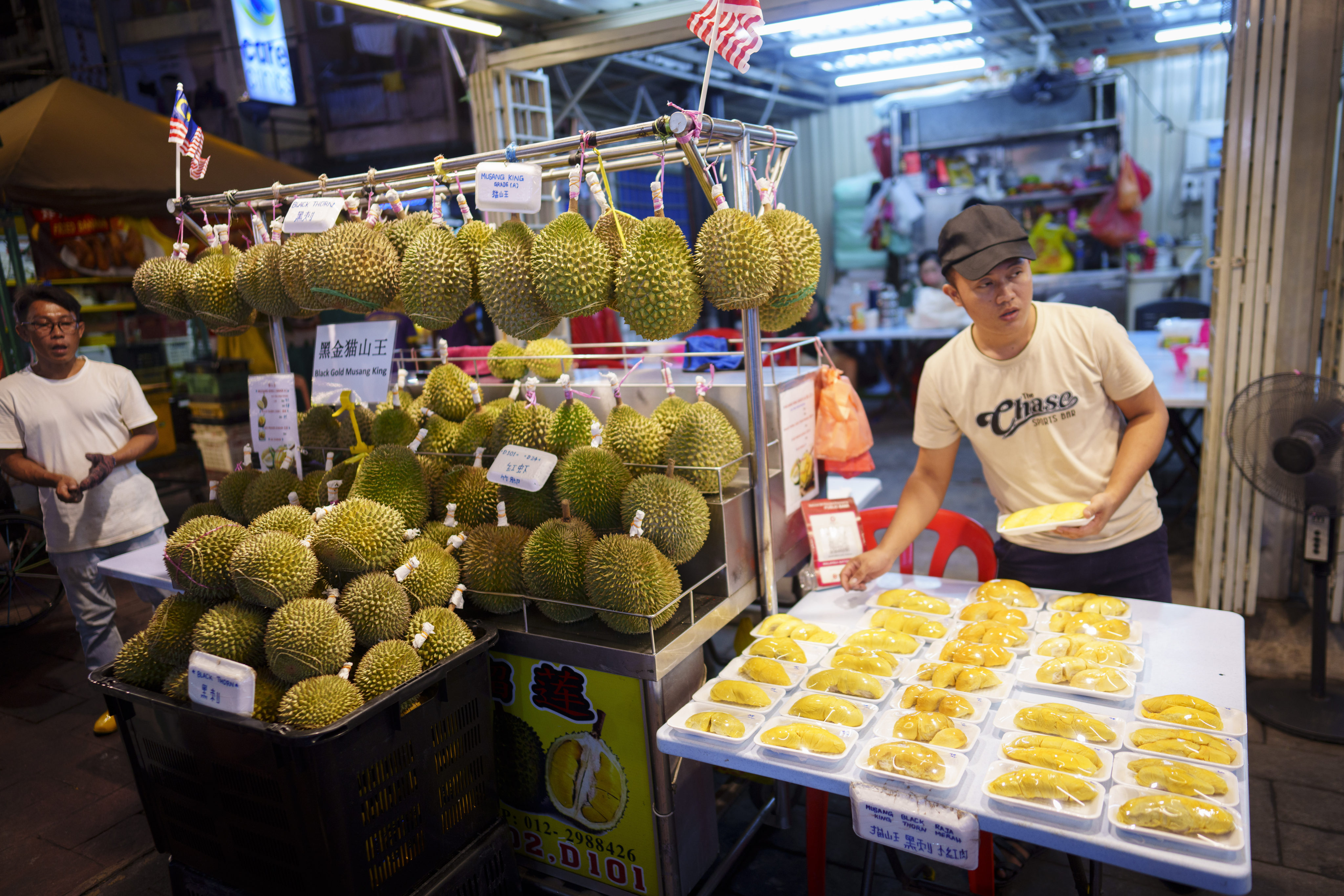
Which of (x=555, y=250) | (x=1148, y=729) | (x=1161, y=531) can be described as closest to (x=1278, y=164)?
(x=1161, y=531)

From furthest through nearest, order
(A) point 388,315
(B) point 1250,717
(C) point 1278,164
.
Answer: (A) point 388,315 < (C) point 1278,164 < (B) point 1250,717

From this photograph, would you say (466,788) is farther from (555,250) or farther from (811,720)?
(555,250)

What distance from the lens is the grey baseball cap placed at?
77.2 inches

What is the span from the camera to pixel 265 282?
2311 mm

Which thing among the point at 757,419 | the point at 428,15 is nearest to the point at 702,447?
the point at 757,419

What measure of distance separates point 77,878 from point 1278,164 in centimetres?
511

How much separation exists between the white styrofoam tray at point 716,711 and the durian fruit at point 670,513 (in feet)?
1.24

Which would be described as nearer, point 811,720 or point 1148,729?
point 1148,729

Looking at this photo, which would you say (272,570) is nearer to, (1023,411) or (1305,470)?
(1023,411)

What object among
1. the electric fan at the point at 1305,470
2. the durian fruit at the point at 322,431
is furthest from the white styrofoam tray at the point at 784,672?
the electric fan at the point at 1305,470

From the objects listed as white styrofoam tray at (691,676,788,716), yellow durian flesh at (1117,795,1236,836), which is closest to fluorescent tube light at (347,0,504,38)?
white styrofoam tray at (691,676,788,716)

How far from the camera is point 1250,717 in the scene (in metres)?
3.01

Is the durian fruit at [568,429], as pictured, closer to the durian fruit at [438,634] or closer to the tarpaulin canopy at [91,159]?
the durian fruit at [438,634]

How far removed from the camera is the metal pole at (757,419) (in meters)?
1.84
